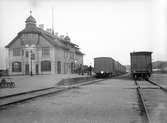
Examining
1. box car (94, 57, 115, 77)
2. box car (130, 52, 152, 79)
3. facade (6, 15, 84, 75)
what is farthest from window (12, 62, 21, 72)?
box car (130, 52, 152, 79)

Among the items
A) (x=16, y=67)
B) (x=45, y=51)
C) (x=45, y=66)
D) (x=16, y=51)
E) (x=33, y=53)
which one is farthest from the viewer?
(x=16, y=51)

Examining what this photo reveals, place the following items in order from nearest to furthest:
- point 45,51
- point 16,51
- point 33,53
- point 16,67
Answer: point 45,51 < point 33,53 < point 16,67 < point 16,51

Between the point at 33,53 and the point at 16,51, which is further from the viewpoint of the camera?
the point at 16,51

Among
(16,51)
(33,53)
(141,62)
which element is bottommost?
(141,62)

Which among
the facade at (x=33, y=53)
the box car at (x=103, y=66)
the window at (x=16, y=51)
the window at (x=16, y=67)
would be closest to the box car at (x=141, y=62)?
the box car at (x=103, y=66)

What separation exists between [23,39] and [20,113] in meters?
42.9

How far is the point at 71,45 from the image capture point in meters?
63.2

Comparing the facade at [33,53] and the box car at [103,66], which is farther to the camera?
the facade at [33,53]

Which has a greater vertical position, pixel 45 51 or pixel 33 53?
pixel 45 51

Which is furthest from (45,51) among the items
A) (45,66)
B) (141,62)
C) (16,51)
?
(141,62)

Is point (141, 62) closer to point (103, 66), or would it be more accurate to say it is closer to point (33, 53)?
point (103, 66)

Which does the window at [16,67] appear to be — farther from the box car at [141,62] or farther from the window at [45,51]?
the box car at [141,62]

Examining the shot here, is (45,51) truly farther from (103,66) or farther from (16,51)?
(103,66)

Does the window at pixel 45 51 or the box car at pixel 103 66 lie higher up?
the window at pixel 45 51
